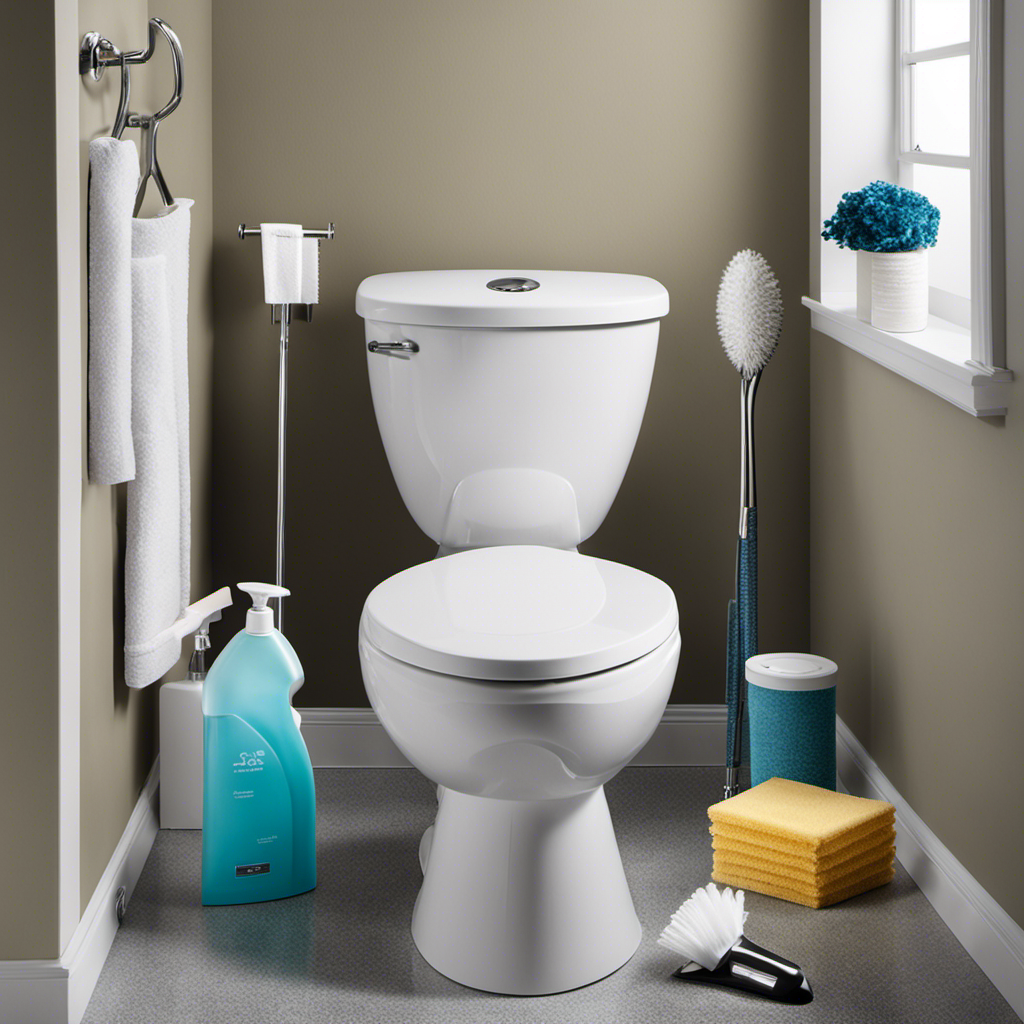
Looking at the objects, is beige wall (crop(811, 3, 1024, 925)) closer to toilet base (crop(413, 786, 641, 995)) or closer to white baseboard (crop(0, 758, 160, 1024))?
toilet base (crop(413, 786, 641, 995))

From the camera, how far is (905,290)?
6.07ft

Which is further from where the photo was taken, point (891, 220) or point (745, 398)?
point (745, 398)

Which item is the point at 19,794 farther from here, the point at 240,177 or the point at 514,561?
the point at 240,177

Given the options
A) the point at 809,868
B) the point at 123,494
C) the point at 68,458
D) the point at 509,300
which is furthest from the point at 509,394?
the point at 809,868

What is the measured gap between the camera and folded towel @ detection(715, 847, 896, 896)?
1.75 m

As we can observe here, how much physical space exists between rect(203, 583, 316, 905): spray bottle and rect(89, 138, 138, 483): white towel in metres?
0.30

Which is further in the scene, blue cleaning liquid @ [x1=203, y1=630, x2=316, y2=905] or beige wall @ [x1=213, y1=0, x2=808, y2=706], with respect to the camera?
beige wall @ [x1=213, y1=0, x2=808, y2=706]

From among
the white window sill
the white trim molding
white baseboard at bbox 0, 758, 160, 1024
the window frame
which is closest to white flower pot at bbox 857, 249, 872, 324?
the white window sill

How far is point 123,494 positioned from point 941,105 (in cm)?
140

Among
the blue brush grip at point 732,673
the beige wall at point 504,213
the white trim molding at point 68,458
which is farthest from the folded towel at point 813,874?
the white trim molding at point 68,458

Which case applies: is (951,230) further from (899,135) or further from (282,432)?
(282,432)

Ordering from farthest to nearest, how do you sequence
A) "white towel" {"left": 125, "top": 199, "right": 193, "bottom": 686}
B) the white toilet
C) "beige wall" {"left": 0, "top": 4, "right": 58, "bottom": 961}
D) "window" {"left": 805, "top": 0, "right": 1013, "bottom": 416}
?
"window" {"left": 805, "top": 0, "right": 1013, "bottom": 416} → "white towel" {"left": 125, "top": 199, "right": 193, "bottom": 686} → the white toilet → "beige wall" {"left": 0, "top": 4, "right": 58, "bottom": 961}

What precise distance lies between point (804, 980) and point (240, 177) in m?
1.56

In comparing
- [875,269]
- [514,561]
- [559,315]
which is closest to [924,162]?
[875,269]
